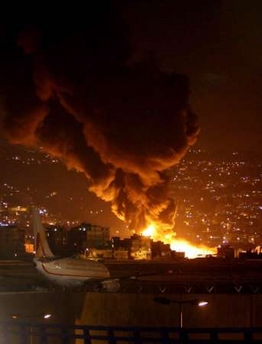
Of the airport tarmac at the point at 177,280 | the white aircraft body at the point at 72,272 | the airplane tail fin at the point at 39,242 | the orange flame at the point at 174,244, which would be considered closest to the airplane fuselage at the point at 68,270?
the white aircraft body at the point at 72,272

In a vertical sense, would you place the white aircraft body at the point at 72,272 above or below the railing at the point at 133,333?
above

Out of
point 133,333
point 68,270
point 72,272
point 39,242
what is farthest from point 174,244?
point 133,333

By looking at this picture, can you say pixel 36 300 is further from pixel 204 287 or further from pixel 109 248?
pixel 109 248

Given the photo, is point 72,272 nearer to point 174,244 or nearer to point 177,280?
point 177,280

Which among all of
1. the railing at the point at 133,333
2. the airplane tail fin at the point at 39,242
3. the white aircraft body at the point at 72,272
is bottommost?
the railing at the point at 133,333

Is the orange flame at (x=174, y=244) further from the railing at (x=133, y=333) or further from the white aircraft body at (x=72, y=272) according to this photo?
the railing at (x=133, y=333)

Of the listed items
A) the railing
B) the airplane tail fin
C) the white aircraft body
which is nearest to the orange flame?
the airplane tail fin

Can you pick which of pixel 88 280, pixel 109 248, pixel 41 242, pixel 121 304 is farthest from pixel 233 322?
pixel 109 248

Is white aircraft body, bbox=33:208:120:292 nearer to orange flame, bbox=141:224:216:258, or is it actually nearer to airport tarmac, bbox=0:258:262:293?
airport tarmac, bbox=0:258:262:293
